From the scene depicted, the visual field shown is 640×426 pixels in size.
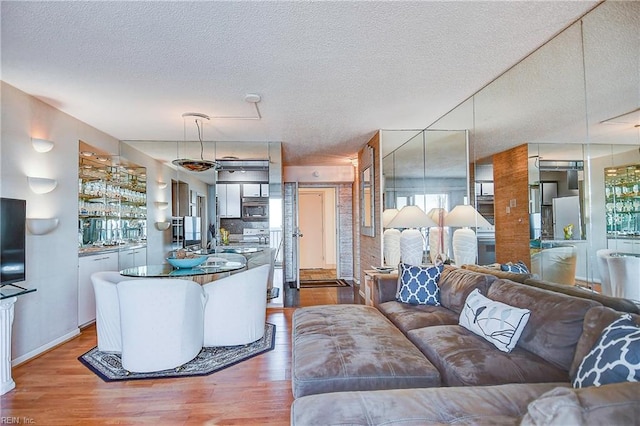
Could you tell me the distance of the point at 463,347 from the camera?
2.05 m

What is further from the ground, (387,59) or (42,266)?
(387,59)

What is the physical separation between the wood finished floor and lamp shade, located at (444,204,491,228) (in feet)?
7.54

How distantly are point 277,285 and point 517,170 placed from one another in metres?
3.72

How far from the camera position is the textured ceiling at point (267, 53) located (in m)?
2.00

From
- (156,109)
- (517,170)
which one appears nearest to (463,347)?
(517,170)

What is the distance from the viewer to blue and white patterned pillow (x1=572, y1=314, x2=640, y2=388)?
1.27 meters

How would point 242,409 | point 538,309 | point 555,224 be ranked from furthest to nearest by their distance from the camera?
point 555,224 → point 242,409 → point 538,309

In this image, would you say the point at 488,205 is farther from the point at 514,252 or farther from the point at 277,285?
the point at 277,285

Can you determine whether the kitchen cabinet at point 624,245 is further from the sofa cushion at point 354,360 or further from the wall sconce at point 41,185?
the wall sconce at point 41,185

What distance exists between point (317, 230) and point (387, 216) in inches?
183

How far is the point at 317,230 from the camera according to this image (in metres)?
9.20

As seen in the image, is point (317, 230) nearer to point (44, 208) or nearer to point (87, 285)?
point (87, 285)

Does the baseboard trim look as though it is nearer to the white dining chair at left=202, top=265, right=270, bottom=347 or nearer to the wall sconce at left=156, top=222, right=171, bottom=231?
the white dining chair at left=202, top=265, right=270, bottom=347

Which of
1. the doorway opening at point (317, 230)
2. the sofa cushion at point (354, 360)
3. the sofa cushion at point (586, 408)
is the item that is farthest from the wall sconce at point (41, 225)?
the doorway opening at point (317, 230)
